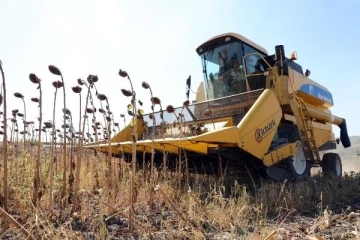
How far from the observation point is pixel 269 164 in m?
4.46

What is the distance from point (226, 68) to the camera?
6.43 m

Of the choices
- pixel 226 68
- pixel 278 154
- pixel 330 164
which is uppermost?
pixel 226 68

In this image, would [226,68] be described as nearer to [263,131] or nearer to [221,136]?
[263,131]

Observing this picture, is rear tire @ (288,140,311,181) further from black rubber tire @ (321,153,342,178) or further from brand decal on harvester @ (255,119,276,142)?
brand decal on harvester @ (255,119,276,142)

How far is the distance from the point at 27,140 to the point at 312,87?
5688mm

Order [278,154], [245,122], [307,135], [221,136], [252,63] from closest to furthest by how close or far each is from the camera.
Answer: [221,136]
[245,122]
[278,154]
[307,135]
[252,63]

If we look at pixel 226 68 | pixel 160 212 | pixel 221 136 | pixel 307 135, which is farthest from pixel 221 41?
pixel 160 212

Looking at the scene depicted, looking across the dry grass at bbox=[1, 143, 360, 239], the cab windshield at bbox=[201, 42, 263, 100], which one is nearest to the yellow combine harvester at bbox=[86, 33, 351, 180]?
the cab windshield at bbox=[201, 42, 263, 100]

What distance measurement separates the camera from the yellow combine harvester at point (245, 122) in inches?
161

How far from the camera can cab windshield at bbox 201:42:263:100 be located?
246 inches

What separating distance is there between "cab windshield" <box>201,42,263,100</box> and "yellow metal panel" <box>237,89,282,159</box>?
62.3 inches

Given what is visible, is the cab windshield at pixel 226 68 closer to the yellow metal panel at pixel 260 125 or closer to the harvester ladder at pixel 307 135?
the harvester ladder at pixel 307 135

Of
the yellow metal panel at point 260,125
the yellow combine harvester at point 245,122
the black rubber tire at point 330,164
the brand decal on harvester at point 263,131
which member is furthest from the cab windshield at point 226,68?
the black rubber tire at point 330,164

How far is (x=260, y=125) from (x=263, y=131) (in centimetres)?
10
